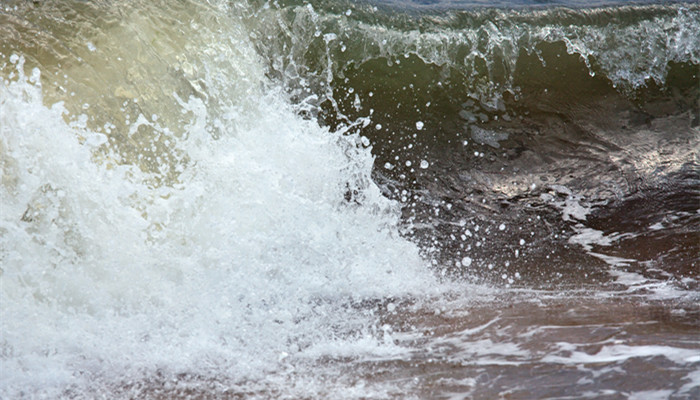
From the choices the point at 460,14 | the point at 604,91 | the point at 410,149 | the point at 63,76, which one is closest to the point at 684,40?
the point at 604,91

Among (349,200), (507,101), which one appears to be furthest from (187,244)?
(507,101)

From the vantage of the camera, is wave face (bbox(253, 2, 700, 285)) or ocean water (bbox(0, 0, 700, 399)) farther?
wave face (bbox(253, 2, 700, 285))

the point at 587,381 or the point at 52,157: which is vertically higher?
the point at 52,157

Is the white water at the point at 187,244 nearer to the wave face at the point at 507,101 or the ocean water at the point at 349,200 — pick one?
the ocean water at the point at 349,200

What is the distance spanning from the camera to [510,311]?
7.79ft

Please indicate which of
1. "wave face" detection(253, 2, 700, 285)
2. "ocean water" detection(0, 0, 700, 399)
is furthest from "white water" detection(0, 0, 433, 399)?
"wave face" detection(253, 2, 700, 285)

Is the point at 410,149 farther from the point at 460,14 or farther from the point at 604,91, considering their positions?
the point at 604,91

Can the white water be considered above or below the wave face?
below

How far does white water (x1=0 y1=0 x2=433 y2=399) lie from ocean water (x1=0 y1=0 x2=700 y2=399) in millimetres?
10

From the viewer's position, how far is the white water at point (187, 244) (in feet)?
6.86

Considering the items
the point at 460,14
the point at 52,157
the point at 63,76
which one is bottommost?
the point at 52,157

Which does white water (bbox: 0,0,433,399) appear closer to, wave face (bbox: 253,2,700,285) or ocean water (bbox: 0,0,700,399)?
ocean water (bbox: 0,0,700,399)

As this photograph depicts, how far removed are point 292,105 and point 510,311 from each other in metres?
1.61

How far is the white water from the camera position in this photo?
2.09m
